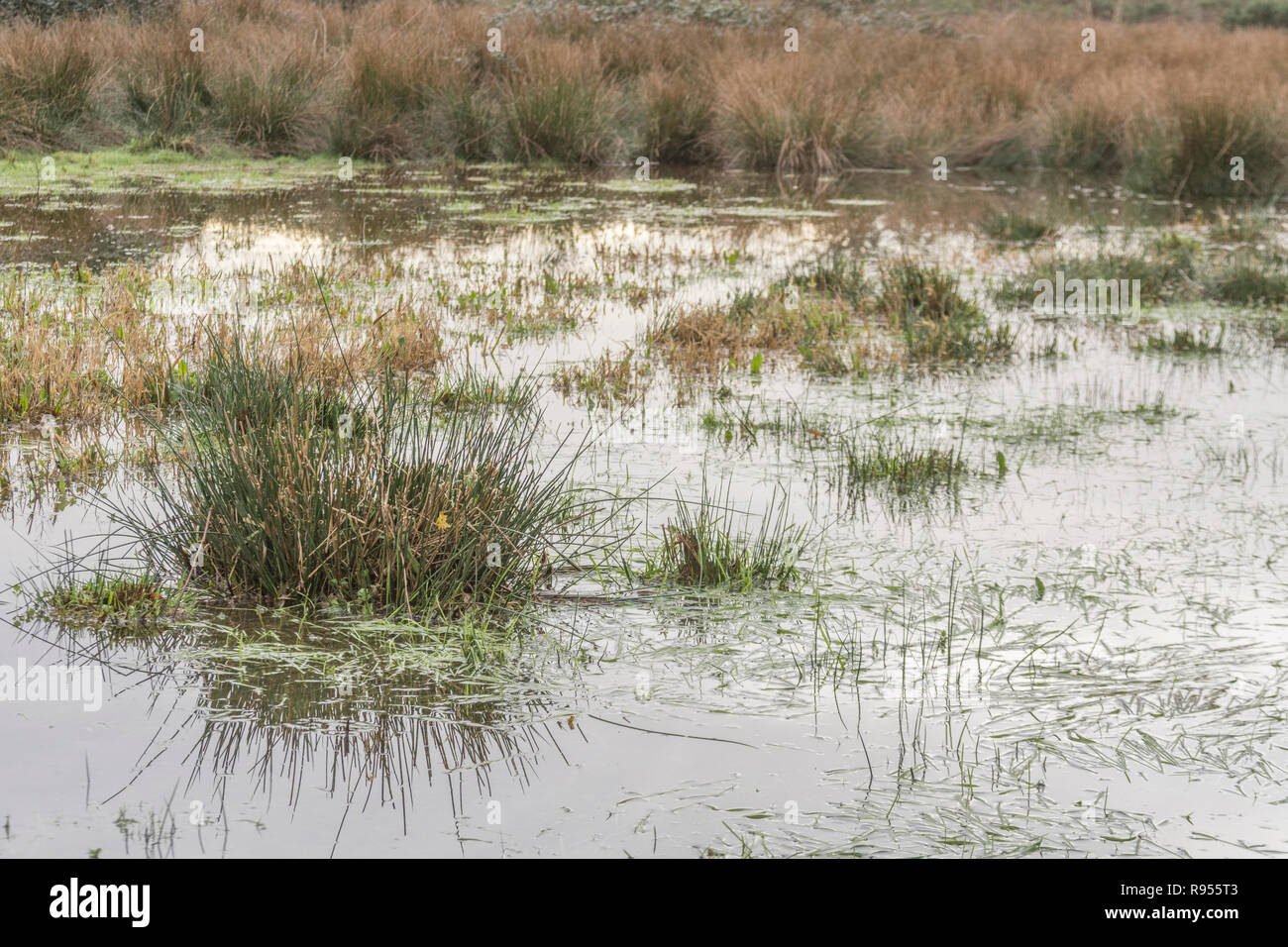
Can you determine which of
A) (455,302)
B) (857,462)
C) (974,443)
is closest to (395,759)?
(857,462)

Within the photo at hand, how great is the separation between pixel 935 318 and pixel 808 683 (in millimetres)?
5564

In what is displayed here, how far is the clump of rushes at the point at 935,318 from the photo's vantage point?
8398 mm

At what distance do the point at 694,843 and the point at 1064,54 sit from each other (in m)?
22.5

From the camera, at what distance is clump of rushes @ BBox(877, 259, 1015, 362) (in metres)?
8.40

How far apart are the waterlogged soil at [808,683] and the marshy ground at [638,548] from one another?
0.05 feet

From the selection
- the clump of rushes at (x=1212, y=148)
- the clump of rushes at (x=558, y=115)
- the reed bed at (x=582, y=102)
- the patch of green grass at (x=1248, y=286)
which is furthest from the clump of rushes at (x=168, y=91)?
the patch of green grass at (x=1248, y=286)

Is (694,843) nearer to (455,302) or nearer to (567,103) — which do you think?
(455,302)

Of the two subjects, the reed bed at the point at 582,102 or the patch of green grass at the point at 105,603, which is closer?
the patch of green grass at the point at 105,603

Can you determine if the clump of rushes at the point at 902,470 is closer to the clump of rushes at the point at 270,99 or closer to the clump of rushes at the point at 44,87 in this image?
the clump of rushes at the point at 270,99

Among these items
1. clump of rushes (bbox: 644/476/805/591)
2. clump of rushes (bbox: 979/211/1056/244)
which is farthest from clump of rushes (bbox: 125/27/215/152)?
clump of rushes (bbox: 644/476/805/591)

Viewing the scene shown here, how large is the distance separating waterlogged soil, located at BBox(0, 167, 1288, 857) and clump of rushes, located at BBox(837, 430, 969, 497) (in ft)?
0.23

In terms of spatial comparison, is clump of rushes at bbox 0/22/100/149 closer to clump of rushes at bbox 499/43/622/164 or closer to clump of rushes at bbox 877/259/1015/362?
clump of rushes at bbox 499/43/622/164
